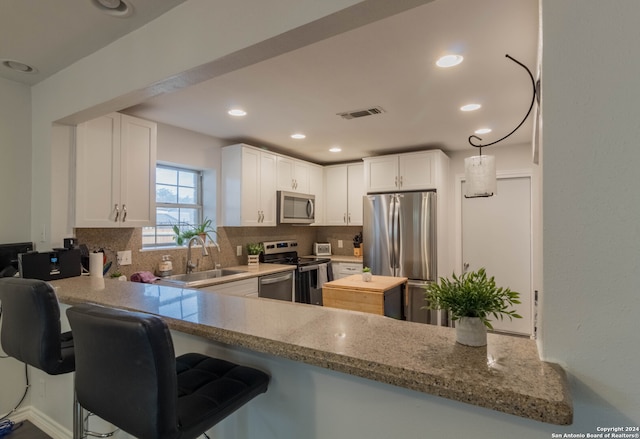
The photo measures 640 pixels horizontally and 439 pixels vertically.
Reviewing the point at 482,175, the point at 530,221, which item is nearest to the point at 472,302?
the point at 482,175

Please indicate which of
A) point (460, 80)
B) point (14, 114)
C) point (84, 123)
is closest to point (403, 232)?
point (460, 80)

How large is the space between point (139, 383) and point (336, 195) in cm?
434

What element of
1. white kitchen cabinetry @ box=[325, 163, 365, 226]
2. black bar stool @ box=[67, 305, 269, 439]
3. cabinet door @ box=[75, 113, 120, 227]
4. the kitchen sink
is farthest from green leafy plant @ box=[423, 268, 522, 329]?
white kitchen cabinetry @ box=[325, 163, 365, 226]

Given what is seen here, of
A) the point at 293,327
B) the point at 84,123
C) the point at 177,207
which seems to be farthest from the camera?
the point at 177,207

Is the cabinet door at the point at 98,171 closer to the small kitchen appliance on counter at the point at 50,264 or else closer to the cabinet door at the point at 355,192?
the small kitchen appliance on counter at the point at 50,264

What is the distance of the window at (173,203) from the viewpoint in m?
3.33

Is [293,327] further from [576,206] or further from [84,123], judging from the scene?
[84,123]

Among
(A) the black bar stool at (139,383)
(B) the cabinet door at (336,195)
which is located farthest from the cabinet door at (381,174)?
(A) the black bar stool at (139,383)

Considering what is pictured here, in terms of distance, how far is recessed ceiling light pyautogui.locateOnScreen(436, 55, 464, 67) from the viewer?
6.39 ft

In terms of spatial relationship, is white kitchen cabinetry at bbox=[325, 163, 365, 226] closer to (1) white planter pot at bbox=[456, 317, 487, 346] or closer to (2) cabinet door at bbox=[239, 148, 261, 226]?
(2) cabinet door at bbox=[239, 148, 261, 226]

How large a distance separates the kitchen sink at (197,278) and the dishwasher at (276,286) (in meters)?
0.26

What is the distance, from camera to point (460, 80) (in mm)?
2256

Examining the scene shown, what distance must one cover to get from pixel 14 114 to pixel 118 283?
1496 mm

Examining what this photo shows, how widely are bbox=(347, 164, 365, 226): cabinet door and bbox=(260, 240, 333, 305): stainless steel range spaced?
29.2 inches
